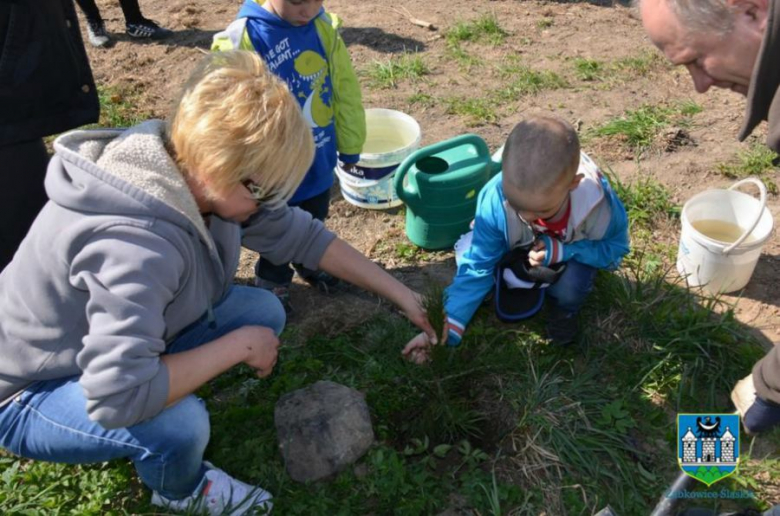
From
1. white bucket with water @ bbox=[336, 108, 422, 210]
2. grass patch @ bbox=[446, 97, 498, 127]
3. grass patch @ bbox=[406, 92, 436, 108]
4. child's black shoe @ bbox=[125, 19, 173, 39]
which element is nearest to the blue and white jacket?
white bucket with water @ bbox=[336, 108, 422, 210]

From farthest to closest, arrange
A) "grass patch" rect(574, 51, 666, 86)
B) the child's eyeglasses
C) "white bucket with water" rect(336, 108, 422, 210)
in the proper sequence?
1. "grass patch" rect(574, 51, 666, 86)
2. "white bucket with water" rect(336, 108, 422, 210)
3. the child's eyeglasses

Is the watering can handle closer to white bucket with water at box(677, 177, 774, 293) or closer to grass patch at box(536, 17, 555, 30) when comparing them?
white bucket with water at box(677, 177, 774, 293)

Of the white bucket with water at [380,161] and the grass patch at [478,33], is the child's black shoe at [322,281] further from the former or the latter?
the grass patch at [478,33]

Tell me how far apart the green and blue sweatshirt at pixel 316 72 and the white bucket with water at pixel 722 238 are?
1.57 meters

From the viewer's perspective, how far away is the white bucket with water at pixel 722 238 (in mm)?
3053

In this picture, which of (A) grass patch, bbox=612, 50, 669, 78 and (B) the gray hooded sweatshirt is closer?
(B) the gray hooded sweatshirt

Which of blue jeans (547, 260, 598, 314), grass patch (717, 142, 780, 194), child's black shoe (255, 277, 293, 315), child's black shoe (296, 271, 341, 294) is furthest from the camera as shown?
grass patch (717, 142, 780, 194)

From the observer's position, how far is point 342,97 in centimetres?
325

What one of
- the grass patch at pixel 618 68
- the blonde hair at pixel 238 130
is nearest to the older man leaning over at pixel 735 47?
the blonde hair at pixel 238 130

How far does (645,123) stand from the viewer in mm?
4203

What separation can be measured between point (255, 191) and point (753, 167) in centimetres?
Answer: 303

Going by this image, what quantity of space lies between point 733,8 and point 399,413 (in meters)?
1.78

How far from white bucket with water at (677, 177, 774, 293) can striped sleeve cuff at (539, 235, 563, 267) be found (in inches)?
26.8

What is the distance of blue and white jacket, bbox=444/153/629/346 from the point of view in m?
2.84
